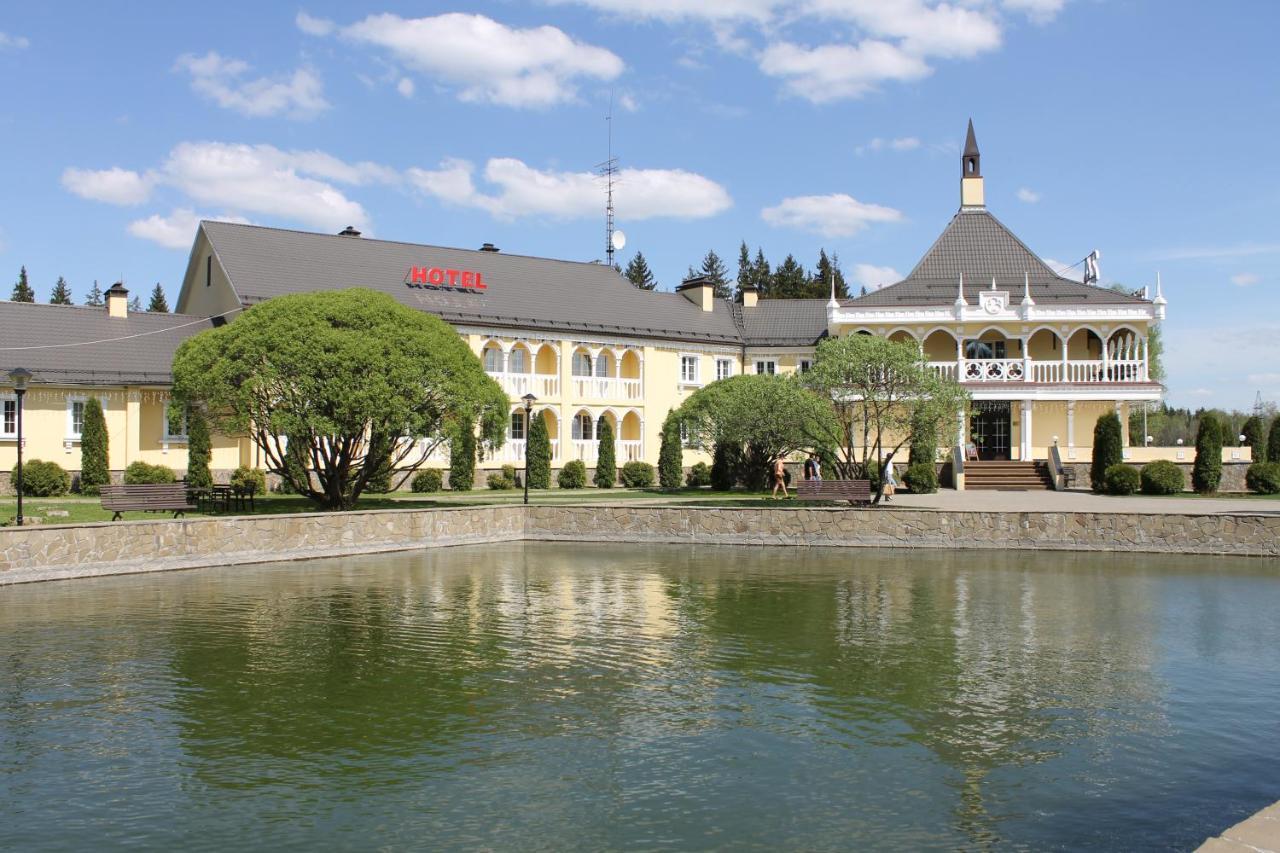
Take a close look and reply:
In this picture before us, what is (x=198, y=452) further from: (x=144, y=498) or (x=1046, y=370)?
(x=1046, y=370)

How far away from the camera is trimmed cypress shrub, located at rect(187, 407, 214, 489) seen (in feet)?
120

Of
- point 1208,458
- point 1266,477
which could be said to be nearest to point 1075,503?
point 1208,458

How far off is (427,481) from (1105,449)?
24.5 meters

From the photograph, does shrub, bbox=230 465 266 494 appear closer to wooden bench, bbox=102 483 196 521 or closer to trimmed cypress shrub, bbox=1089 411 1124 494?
wooden bench, bbox=102 483 196 521

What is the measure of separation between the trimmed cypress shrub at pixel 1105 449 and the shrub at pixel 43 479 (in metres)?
35.1

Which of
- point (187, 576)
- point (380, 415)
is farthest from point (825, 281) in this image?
point (187, 576)

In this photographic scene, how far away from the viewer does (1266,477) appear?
1411 inches

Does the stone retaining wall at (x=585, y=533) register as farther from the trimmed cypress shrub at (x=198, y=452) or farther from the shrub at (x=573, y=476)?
the shrub at (x=573, y=476)

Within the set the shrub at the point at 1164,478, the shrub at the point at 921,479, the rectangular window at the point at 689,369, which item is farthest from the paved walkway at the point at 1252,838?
the rectangular window at the point at 689,369

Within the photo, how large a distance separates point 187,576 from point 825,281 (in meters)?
76.9

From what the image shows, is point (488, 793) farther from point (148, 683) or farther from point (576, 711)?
point (148, 683)

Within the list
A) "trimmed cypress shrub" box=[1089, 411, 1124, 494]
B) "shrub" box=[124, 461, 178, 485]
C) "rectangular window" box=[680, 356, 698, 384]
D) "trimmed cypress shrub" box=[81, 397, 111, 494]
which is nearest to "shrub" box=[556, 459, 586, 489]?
"rectangular window" box=[680, 356, 698, 384]

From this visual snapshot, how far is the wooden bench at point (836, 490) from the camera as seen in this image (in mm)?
30969

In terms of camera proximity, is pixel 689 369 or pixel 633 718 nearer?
pixel 633 718
